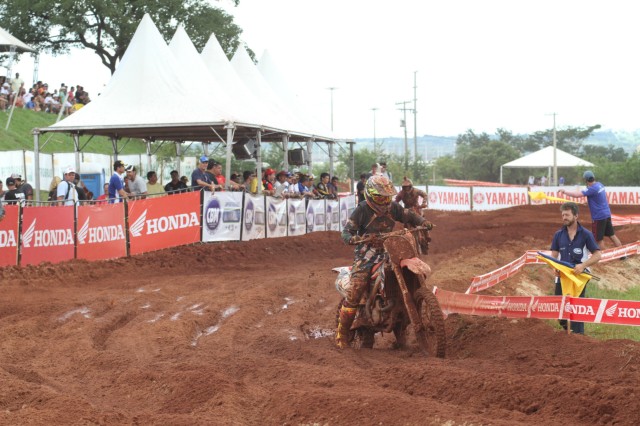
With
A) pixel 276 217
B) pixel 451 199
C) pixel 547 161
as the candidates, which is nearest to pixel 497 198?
pixel 451 199

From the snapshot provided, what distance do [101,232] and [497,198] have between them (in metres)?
31.0

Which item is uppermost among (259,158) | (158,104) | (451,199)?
(158,104)

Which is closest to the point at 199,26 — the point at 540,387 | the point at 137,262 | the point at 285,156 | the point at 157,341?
the point at 285,156

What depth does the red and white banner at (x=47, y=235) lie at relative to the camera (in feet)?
52.6

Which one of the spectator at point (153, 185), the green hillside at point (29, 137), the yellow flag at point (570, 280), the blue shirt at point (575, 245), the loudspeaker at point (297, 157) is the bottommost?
the yellow flag at point (570, 280)

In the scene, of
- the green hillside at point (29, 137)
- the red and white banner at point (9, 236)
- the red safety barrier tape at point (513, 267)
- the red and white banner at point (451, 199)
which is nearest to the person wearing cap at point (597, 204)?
the red safety barrier tape at point (513, 267)

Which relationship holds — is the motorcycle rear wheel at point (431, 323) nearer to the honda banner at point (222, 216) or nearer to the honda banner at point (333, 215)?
the honda banner at point (222, 216)

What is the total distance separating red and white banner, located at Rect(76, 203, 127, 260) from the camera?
1709 centimetres

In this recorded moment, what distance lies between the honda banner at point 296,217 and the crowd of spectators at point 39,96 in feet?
60.5

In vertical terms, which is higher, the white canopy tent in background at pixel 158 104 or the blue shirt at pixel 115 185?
the white canopy tent in background at pixel 158 104

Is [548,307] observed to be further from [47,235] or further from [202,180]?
[202,180]

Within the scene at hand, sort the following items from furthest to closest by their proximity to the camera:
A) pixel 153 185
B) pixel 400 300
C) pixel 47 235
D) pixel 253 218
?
pixel 253 218, pixel 153 185, pixel 47 235, pixel 400 300

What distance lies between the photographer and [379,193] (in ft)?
30.3

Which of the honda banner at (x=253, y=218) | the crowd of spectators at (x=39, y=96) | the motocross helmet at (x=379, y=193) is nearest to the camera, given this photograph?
the motocross helmet at (x=379, y=193)
